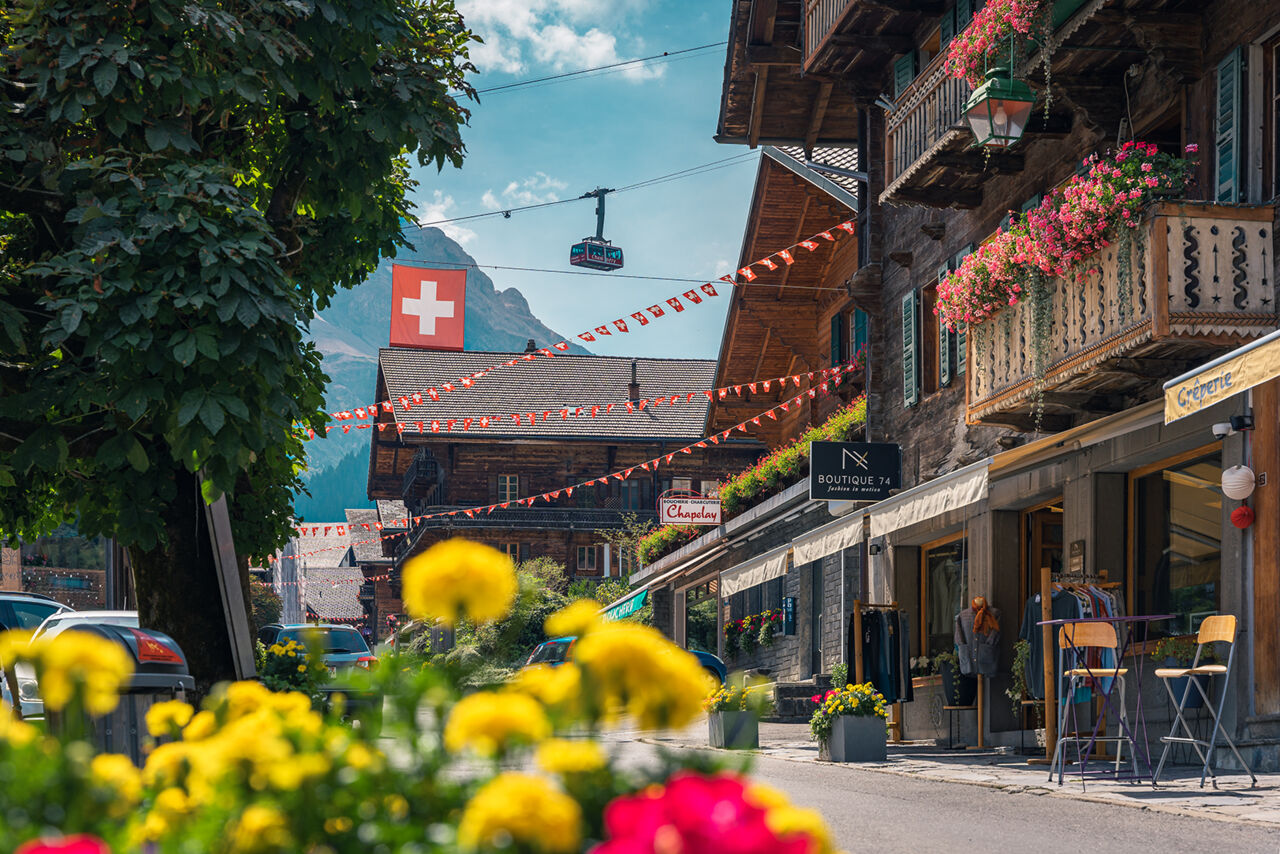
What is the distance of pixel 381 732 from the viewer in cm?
257

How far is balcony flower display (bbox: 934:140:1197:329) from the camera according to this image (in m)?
12.7

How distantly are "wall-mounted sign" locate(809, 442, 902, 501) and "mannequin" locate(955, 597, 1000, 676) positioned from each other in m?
4.14

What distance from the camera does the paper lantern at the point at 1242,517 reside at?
1210cm

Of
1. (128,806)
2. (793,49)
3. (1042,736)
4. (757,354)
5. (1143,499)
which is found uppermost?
(793,49)

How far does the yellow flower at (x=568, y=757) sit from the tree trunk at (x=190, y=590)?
9065 millimetres

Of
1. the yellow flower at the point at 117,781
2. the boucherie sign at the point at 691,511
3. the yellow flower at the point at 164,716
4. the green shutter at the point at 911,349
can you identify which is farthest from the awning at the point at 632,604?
the yellow flower at the point at 117,781

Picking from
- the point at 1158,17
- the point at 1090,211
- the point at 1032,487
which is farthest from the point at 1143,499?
the point at 1158,17

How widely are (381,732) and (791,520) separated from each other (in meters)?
24.5

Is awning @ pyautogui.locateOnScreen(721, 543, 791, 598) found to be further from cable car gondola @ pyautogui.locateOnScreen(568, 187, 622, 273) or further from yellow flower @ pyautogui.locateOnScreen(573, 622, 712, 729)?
cable car gondola @ pyautogui.locateOnScreen(568, 187, 622, 273)

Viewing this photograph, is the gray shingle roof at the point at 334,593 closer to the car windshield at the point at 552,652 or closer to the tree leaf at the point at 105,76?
the car windshield at the point at 552,652

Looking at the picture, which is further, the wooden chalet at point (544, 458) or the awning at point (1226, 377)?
the wooden chalet at point (544, 458)

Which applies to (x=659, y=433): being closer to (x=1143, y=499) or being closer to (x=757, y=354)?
(x=757, y=354)

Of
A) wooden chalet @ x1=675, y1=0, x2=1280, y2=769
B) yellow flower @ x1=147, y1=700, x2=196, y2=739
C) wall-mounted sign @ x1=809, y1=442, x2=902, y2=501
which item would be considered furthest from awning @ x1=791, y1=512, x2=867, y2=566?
yellow flower @ x1=147, y1=700, x2=196, y2=739

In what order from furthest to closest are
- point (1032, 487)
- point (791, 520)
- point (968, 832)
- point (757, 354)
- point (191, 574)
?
point (757, 354) → point (791, 520) → point (1032, 487) → point (191, 574) → point (968, 832)
